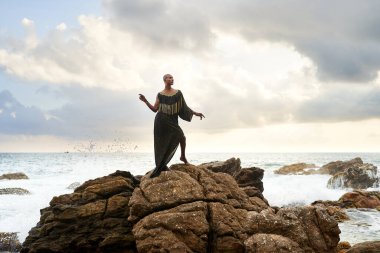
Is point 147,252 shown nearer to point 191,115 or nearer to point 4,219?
point 191,115

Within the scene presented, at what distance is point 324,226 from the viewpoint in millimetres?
11344

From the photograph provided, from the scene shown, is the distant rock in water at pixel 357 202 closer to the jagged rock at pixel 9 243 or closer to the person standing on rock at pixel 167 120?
the person standing on rock at pixel 167 120

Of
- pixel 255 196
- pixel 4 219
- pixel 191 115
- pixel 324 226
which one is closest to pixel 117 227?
pixel 191 115

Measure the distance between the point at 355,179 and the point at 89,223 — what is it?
34094 millimetres

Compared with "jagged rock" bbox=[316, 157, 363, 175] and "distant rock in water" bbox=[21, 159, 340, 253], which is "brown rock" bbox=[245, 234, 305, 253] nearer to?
"distant rock in water" bbox=[21, 159, 340, 253]

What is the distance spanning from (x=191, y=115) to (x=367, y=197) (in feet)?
61.5

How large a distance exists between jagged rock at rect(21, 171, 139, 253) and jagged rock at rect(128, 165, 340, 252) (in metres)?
0.60

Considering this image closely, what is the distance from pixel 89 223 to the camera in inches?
459

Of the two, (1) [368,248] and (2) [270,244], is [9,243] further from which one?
(1) [368,248]

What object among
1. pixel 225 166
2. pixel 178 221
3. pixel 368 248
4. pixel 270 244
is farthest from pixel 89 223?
pixel 225 166

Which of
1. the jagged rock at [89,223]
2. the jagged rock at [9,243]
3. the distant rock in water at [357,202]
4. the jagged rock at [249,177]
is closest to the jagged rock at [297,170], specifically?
the distant rock in water at [357,202]

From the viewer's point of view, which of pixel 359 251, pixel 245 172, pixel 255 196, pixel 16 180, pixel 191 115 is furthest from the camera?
pixel 16 180

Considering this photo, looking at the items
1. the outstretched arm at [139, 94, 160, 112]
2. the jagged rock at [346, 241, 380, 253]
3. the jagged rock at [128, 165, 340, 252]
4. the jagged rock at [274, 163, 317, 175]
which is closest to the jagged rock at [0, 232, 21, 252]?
the jagged rock at [128, 165, 340, 252]

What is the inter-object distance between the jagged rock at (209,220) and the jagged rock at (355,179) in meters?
30.2
